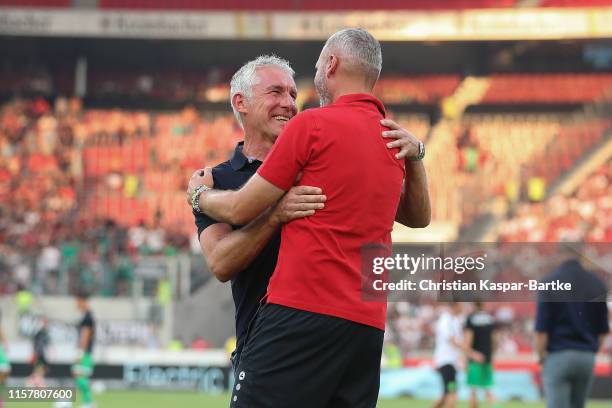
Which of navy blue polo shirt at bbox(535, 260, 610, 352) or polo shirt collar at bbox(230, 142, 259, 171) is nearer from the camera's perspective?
polo shirt collar at bbox(230, 142, 259, 171)

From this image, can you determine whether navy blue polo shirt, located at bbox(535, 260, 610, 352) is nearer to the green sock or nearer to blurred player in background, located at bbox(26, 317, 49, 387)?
the green sock

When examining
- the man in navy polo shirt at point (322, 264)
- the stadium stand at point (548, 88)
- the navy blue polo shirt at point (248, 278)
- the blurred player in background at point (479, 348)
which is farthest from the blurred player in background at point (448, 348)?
the stadium stand at point (548, 88)

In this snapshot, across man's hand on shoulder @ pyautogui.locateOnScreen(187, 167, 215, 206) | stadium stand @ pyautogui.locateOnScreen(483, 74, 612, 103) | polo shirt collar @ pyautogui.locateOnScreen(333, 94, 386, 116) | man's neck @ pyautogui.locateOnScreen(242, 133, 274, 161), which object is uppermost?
stadium stand @ pyautogui.locateOnScreen(483, 74, 612, 103)

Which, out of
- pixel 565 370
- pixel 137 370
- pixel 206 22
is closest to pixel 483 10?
pixel 206 22

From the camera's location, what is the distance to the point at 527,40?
3234 cm

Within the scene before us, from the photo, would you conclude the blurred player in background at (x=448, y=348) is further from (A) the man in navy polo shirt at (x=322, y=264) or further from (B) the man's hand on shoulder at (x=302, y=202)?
(B) the man's hand on shoulder at (x=302, y=202)

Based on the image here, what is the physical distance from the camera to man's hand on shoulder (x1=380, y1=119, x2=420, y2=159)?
4023mm

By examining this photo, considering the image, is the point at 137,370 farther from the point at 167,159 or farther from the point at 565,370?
the point at 565,370

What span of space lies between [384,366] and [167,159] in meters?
10.9

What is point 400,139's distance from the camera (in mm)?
4047

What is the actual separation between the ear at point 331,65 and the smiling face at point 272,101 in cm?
52

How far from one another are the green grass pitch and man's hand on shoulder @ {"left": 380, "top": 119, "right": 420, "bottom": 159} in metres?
14.2

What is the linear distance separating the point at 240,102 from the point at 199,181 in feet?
1.41

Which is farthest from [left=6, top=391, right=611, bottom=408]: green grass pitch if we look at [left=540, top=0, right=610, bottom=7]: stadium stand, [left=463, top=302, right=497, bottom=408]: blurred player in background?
[left=540, top=0, right=610, bottom=7]: stadium stand
